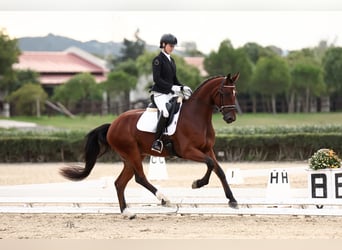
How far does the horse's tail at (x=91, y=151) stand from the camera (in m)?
9.51

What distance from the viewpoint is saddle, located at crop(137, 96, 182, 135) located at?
29.1ft

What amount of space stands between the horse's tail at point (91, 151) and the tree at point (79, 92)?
102ft

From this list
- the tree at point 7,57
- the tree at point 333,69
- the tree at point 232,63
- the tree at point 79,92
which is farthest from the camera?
the tree at point 7,57

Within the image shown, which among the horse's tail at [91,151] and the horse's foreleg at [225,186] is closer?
the horse's foreleg at [225,186]

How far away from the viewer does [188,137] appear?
8.69m

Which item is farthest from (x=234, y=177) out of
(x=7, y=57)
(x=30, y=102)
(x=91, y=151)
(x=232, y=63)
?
(x=7, y=57)

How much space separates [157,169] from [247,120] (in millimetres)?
21036

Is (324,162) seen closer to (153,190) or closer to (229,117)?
(229,117)

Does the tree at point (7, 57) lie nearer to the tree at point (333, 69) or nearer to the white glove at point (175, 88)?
the tree at point (333, 69)

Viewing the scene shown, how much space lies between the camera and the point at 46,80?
49094 millimetres

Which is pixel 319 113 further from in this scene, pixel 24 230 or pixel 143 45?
pixel 143 45

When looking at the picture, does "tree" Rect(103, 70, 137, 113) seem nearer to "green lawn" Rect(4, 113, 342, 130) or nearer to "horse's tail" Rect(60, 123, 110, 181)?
"green lawn" Rect(4, 113, 342, 130)

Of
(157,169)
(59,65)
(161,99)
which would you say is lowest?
(157,169)

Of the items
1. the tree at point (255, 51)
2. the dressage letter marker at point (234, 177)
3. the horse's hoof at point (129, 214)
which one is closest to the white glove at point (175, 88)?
the horse's hoof at point (129, 214)
